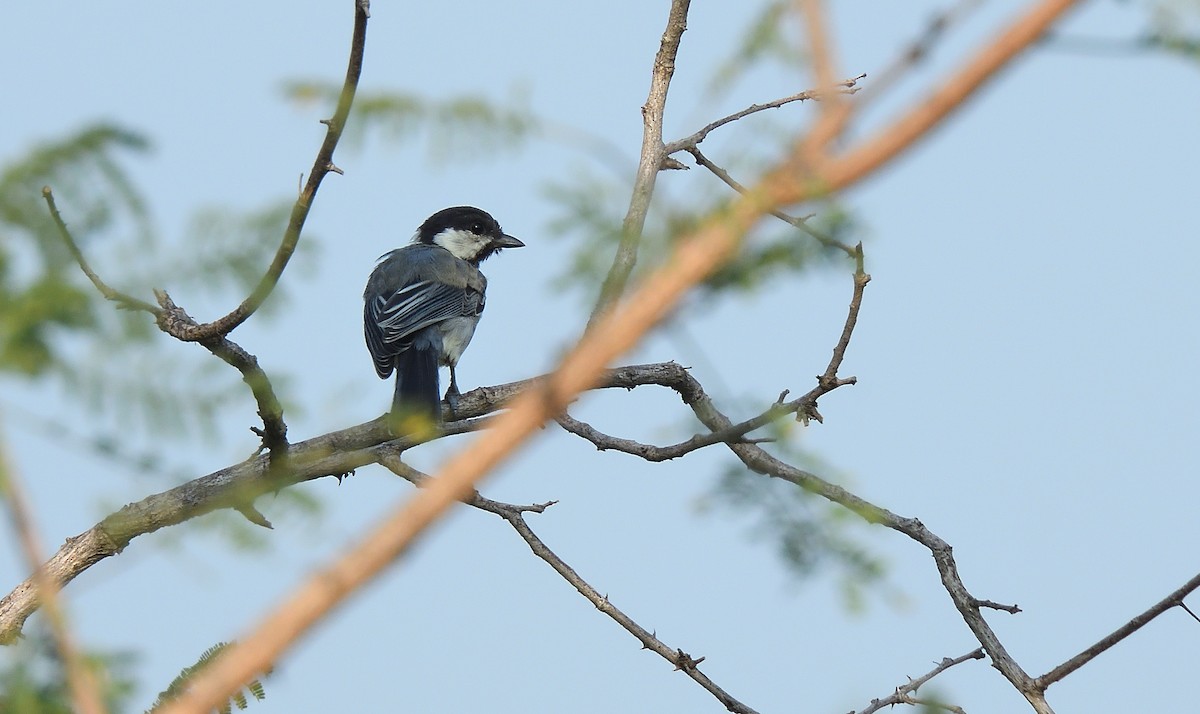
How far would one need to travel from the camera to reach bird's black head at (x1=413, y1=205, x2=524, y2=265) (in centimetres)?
1021

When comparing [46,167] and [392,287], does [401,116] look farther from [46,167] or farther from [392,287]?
[392,287]

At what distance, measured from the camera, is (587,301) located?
2684 mm

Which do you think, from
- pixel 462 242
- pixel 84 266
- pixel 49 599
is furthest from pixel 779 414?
pixel 462 242

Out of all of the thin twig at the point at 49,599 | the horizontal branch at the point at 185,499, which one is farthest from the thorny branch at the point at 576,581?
the thin twig at the point at 49,599

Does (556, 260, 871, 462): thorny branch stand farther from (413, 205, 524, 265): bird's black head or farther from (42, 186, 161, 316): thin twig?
(413, 205, 524, 265): bird's black head

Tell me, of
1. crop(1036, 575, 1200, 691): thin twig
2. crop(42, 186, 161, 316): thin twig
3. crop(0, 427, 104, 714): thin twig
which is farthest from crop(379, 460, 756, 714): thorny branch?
crop(0, 427, 104, 714): thin twig

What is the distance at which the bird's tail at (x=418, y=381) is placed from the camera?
6.92 m

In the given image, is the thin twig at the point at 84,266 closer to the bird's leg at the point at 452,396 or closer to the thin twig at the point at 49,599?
the thin twig at the point at 49,599

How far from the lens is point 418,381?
7.46 meters

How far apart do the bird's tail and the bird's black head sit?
7.47 ft

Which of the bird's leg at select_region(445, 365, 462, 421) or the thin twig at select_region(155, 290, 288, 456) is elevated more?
the bird's leg at select_region(445, 365, 462, 421)

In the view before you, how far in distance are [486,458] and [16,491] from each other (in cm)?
54

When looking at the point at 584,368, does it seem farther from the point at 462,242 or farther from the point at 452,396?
the point at 462,242

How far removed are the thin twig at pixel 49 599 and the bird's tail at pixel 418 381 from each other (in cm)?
527
